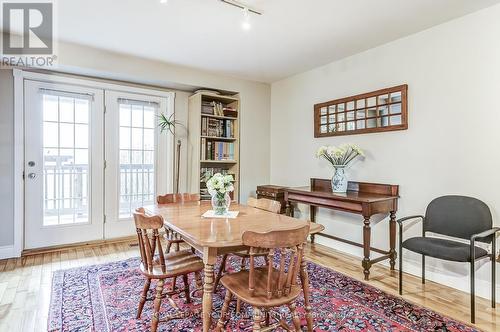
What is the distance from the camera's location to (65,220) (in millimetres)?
3646

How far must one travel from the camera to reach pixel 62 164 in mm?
3609

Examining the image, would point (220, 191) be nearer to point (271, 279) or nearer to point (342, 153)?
point (271, 279)

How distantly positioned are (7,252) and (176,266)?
2609 millimetres

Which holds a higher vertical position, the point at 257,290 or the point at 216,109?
the point at 216,109

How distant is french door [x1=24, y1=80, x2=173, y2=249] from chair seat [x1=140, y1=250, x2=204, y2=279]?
2188 mm

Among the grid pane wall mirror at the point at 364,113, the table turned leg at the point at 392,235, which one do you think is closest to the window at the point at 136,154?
the grid pane wall mirror at the point at 364,113

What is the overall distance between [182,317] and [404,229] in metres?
2.37

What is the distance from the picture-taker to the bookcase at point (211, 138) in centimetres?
421

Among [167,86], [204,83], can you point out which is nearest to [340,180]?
[204,83]

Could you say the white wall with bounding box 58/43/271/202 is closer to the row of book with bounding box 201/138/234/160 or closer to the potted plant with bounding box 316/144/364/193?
the row of book with bounding box 201/138/234/160

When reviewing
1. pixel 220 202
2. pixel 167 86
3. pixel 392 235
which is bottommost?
pixel 392 235

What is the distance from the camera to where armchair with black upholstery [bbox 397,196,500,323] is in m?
2.13

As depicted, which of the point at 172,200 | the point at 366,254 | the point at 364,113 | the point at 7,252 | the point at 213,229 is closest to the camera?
the point at 213,229

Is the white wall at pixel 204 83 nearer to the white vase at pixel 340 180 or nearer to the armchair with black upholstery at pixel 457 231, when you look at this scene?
the white vase at pixel 340 180
